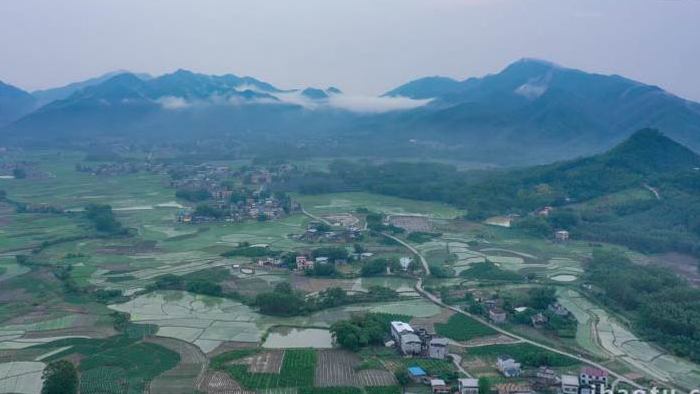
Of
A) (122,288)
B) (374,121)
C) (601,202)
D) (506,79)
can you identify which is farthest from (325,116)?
(122,288)

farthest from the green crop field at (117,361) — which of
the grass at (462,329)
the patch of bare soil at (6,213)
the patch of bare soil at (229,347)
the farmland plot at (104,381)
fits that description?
the patch of bare soil at (6,213)

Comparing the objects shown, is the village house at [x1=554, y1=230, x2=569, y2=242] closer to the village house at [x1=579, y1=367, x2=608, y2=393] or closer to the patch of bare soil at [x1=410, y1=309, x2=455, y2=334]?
the patch of bare soil at [x1=410, y1=309, x2=455, y2=334]

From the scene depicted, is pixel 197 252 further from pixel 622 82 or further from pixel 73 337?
pixel 622 82

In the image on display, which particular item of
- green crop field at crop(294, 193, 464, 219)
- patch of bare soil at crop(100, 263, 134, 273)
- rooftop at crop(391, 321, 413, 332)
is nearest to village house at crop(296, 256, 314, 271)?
patch of bare soil at crop(100, 263, 134, 273)

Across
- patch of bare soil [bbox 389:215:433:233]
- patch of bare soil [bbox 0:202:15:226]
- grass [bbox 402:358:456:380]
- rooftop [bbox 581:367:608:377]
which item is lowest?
grass [bbox 402:358:456:380]

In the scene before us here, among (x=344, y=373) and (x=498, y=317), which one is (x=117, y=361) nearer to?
(x=344, y=373)
